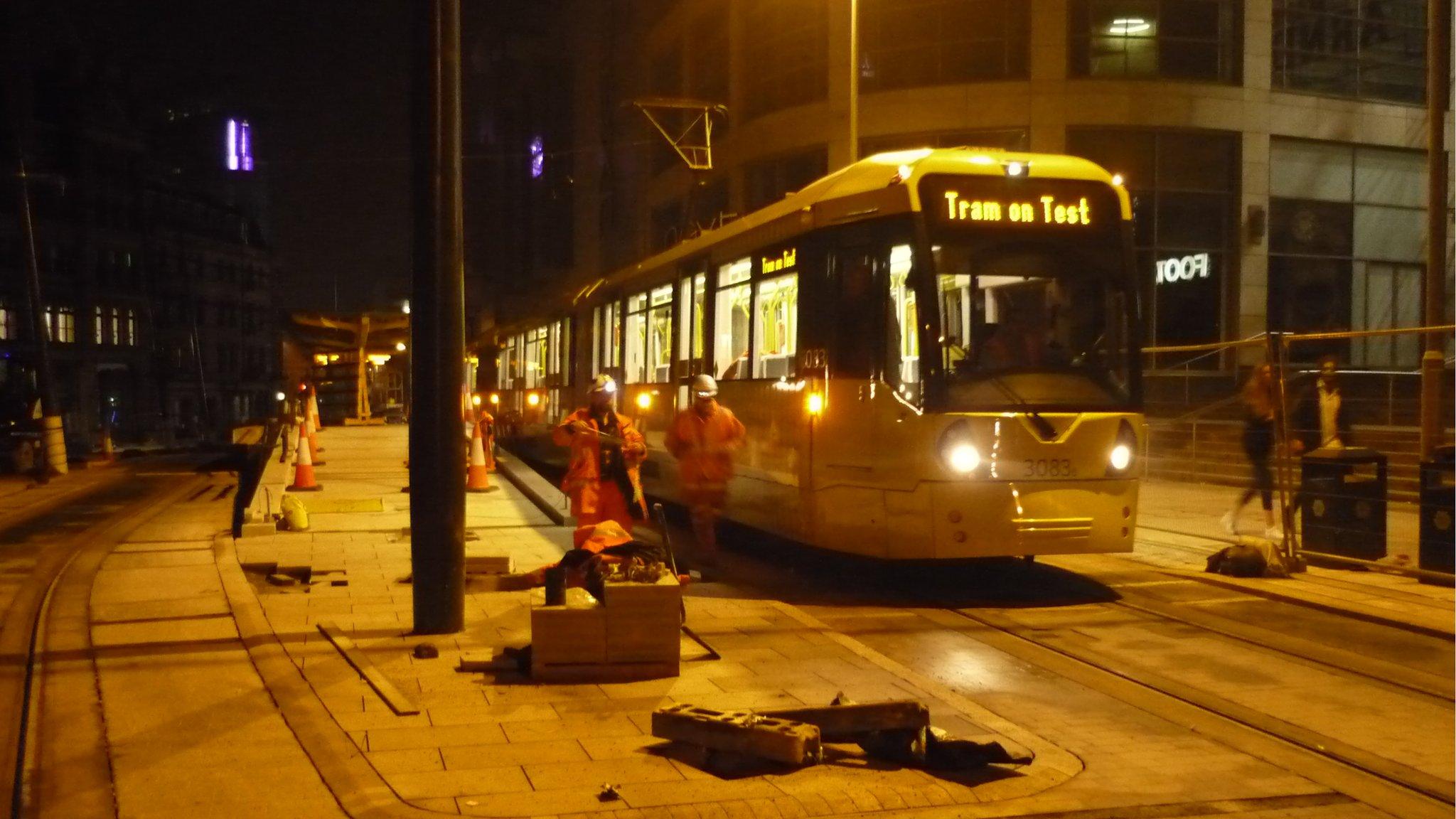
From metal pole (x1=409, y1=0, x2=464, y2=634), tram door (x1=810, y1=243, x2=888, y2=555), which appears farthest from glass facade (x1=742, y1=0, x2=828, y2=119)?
metal pole (x1=409, y1=0, x2=464, y2=634)

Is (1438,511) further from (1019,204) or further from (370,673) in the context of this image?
(370,673)

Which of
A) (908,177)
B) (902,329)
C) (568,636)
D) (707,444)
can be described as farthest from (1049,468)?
(568,636)

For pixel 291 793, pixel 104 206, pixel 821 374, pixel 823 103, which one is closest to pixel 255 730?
pixel 291 793

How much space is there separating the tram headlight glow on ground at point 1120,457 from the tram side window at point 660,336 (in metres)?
6.36

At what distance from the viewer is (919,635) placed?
909 centimetres

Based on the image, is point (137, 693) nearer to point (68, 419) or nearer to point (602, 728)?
point (602, 728)

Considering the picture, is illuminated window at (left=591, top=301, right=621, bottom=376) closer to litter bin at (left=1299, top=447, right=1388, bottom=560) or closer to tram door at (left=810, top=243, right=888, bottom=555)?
tram door at (left=810, top=243, right=888, bottom=555)

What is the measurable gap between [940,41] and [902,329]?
72.0ft

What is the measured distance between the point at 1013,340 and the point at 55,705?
668 centimetres

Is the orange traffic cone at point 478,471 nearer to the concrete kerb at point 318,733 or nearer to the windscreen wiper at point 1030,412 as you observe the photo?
the concrete kerb at point 318,733

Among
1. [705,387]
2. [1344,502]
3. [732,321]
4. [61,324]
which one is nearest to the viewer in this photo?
[705,387]

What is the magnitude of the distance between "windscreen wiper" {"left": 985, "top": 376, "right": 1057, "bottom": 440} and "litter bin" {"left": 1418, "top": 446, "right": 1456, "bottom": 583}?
350 cm

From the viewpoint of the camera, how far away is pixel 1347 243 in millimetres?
30781

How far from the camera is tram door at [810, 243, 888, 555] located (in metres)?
10.5
